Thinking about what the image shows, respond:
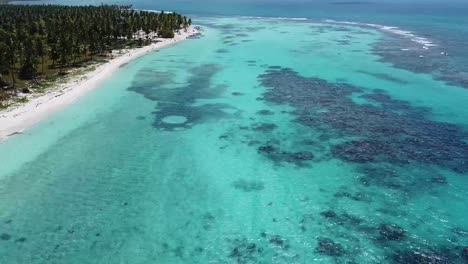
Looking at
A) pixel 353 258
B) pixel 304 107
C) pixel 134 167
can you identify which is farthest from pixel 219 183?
pixel 304 107

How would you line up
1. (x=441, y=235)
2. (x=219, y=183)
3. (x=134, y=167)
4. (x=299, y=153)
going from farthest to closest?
(x=299, y=153), (x=134, y=167), (x=219, y=183), (x=441, y=235)

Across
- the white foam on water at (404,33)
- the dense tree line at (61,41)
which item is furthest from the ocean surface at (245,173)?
the white foam on water at (404,33)

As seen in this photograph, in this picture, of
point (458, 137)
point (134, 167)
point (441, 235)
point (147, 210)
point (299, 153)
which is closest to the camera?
point (441, 235)

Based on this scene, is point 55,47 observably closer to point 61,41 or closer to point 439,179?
point 61,41

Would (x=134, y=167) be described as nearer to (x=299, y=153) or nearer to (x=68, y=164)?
(x=68, y=164)

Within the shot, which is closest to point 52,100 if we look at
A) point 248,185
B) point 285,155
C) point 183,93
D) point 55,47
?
point 183,93
